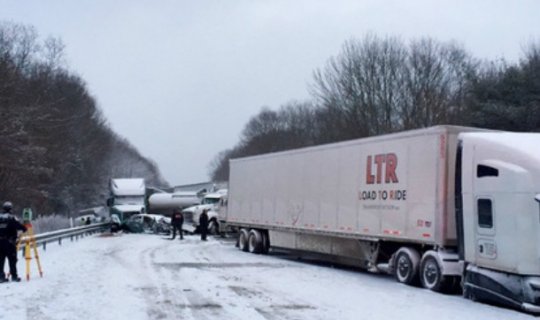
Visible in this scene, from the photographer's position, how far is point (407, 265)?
1584cm

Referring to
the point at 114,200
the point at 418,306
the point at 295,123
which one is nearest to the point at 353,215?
the point at 418,306

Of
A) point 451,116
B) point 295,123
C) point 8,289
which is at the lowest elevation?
point 8,289

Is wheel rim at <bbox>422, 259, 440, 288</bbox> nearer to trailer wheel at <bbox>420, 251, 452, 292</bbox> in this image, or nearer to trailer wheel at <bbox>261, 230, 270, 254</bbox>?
trailer wheel at <bbox>420, 251, 452, 292</bbox>

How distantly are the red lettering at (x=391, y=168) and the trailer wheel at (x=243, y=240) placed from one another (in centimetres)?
1053

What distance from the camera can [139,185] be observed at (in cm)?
4559

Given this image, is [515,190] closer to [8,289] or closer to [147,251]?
[8,289]

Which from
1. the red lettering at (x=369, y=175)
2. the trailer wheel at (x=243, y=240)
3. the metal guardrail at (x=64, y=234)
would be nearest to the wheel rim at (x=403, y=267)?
the red lettering at (x=369, y=175)

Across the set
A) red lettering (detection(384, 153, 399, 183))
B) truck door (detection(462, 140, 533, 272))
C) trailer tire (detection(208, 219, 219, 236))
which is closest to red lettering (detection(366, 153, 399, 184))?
red lettering (detection(384, 153, 399, 183))

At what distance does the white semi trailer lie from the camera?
12.2 meters

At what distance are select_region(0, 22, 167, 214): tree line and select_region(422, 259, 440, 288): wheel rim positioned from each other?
80.5 feet

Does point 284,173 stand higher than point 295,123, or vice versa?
point 295,123

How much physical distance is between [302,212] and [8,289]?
392 inches

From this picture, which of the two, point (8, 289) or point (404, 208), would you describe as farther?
point (404, 208)

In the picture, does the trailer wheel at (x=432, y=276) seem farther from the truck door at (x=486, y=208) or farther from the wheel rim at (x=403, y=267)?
the truck door at (x=486, y=208)
